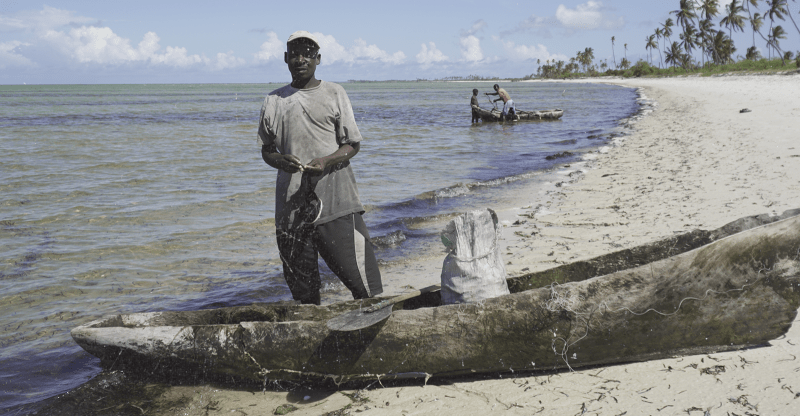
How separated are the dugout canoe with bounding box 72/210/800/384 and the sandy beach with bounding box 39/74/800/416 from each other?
4.8 inches

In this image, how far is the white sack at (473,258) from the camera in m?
3.51

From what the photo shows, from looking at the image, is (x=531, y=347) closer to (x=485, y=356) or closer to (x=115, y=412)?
(x=485, y=356)

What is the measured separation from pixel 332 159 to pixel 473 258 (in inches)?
45.3

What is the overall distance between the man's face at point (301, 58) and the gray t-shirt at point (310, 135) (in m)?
0.10

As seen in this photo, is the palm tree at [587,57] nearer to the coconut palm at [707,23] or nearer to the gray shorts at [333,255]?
the coconut palm at [707,23]

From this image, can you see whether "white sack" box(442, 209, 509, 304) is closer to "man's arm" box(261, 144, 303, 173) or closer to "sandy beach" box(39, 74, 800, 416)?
"sandy beach" box(39, 74, 800, 416)

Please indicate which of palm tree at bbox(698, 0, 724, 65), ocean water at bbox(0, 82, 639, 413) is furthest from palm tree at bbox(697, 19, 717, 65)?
ocean water at bbox(0, 82, 639, 413)

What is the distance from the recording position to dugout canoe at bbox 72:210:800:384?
2.90 metres

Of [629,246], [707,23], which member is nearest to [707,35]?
[707,23]

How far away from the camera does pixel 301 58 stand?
3.29 meters

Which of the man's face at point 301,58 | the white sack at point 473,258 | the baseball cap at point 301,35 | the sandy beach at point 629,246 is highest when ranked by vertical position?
the baseball cap at point 301,35

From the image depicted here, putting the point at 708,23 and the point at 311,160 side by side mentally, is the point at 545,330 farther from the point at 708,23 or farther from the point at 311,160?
the point at 708,23

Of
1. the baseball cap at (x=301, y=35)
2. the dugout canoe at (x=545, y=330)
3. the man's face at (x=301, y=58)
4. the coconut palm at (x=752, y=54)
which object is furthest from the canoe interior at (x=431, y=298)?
the coconut palm at (x=752, y=54)

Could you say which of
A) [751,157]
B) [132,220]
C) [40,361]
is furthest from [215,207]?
[751,157]
